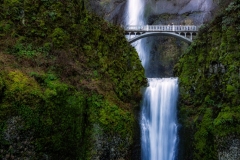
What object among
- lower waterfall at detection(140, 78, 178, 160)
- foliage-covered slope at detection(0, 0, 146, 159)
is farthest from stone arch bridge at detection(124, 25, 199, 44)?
foliage-covered slope at detection(0, 0, 146, 159)

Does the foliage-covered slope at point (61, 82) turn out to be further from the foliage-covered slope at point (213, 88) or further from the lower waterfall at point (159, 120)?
the foliage-covered slope at point (213, 88)

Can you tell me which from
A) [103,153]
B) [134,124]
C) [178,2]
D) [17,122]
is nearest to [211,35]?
[134,124]

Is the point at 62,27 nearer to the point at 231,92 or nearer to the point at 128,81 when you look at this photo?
the point at 128,81

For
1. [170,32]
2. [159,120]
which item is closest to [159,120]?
[159,120]

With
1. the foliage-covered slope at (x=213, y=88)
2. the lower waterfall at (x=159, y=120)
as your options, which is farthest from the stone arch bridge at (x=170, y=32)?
the lower waterfall at (x=159, y=120)

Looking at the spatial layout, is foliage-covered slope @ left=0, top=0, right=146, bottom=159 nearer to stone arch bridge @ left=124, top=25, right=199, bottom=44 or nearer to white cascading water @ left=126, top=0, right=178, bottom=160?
white cascading water @ left=126, top=0, right=178, bottom=160

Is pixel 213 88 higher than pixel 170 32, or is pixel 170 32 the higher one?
pixel 170 32

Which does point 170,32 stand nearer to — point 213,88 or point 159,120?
point 213,88

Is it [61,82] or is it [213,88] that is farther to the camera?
[213,88]
